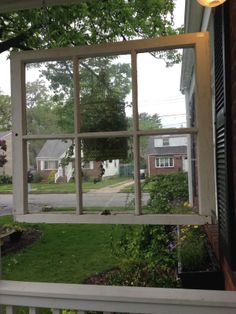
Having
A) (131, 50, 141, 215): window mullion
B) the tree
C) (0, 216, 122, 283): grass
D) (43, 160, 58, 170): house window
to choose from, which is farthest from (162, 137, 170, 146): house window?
the tree

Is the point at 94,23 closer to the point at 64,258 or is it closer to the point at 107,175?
the point at 64,258

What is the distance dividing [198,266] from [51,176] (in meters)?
1.46

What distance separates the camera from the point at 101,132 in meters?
1.52

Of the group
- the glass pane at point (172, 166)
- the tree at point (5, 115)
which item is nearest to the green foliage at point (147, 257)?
the glass pane at point (172, 166)

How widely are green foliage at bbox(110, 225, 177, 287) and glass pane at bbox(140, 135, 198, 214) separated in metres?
1.75

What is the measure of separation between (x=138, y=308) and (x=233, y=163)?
1.98 feet

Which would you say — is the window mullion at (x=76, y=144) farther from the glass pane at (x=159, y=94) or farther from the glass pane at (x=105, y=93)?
the glass pane at (x=159, y=94)

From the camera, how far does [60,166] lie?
63.2 inches

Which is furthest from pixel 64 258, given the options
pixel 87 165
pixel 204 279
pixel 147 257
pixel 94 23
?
pixel 87 165

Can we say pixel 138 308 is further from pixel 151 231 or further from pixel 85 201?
pixel 151 231

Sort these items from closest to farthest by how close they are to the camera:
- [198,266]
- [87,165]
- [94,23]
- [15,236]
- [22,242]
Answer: [87,165] < [198,266] < [94,23] < [15,236] < [22,242]

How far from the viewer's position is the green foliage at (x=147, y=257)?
10.9 feet

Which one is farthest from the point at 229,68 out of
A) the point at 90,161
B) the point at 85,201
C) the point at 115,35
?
the point at 115,35

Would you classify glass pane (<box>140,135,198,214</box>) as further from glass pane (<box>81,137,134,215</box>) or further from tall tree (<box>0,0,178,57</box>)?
tall tree (<box>0,0,178,57</box>)
